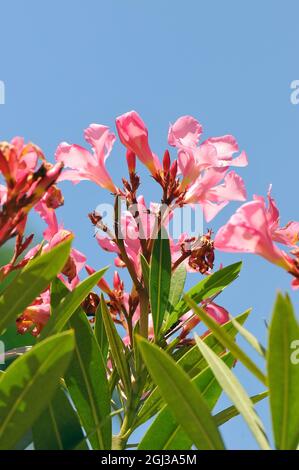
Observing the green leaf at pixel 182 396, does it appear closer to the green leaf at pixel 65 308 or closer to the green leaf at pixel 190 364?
the green leaf at pixel 65 308

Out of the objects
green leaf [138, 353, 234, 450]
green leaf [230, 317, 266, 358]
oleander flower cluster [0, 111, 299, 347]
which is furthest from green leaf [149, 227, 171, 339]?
green leaf [230, 317, 266, 358]

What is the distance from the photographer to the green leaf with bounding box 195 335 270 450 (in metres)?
0.79

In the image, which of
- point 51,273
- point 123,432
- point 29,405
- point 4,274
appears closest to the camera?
point 29,405

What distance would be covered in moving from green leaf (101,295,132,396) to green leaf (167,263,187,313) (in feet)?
0.57

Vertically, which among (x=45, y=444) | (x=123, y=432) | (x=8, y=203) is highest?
(x=8, y=203)

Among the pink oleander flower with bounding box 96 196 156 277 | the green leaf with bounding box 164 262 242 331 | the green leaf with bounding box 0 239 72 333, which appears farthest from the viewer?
the green leaf with bounding box 164 262 242 331

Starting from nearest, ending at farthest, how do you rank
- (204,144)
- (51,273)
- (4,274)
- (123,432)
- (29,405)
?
(29,405) → (51,273) → (4,274) → (123,432) → (204,144)

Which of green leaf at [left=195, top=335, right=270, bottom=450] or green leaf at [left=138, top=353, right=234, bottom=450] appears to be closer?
green leaf at [left=195, top=335, right=270, bottom=450]

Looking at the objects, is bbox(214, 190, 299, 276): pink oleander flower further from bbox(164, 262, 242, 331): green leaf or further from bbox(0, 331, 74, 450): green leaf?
bbox(164, 262, 242, 331): green leaf

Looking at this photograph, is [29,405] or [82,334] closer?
[29,405]

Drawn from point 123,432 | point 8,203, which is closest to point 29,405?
point 8,203
